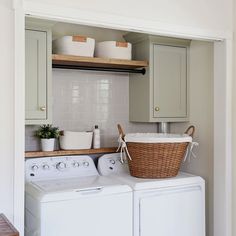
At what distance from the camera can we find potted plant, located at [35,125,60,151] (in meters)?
2.97

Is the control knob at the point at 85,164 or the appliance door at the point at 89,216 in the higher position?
the control knob at the point at 85,164

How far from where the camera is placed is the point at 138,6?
8.39 ft

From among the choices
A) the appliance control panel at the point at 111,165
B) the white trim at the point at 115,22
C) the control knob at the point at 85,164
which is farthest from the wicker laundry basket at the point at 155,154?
the white trim at the point at 115,22

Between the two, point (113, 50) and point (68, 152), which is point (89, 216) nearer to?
point (68, 152)

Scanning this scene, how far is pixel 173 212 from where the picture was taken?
9.26 ft

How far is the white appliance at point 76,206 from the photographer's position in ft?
7.75

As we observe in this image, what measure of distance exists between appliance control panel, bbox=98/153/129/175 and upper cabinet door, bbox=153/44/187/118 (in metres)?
0.51

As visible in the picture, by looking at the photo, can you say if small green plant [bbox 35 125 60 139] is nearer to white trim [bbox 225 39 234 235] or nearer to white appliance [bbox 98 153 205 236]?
white appliance [bbox 98 153 205 236]

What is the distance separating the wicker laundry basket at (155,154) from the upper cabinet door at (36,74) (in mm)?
713
